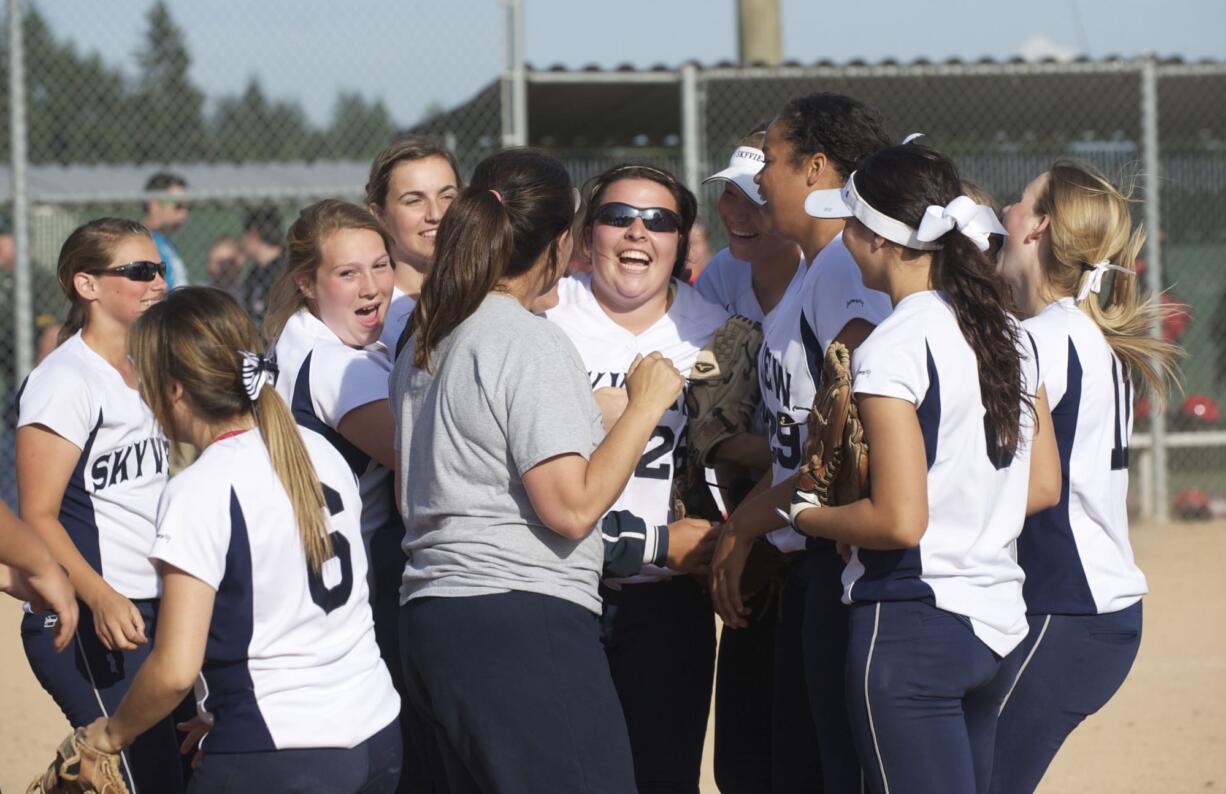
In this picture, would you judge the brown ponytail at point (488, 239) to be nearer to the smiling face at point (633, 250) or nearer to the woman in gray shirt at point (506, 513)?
the woman in gray shirt at point (506, 513)

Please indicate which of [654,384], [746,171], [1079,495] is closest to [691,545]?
[654,384]

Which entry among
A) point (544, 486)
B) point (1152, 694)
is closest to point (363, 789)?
point (544, 486)

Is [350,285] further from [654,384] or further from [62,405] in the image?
[654,384]

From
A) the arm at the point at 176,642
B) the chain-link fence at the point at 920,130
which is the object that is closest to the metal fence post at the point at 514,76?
the chain-link fence at the point at 920,130

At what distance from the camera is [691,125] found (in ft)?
30.5

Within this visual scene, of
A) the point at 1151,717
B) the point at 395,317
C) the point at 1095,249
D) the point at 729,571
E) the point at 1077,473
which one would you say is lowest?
the point at 1151,717

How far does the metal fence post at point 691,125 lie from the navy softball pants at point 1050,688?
614cm

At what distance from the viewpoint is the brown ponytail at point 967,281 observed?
2.80 meters

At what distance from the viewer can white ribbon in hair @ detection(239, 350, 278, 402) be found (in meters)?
2.68

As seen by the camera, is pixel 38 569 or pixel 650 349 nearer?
pixel 38 569

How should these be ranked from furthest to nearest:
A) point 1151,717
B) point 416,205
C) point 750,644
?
point 1151,717, point 416,205, point 750,644

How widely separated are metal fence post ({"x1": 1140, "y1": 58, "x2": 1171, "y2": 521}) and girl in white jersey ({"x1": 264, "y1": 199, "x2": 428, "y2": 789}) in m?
7.33

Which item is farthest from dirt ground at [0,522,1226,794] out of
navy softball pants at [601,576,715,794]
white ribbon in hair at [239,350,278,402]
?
white ribbon in hair at [239,350,278,402]

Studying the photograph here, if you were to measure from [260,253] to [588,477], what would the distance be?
767 cm
